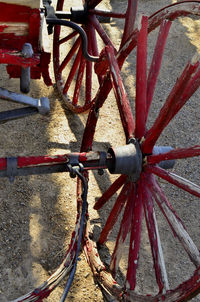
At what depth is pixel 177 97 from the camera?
1.73m

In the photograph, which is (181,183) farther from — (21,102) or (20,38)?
(20,38)

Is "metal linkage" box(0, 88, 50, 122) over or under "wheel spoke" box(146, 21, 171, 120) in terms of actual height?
under

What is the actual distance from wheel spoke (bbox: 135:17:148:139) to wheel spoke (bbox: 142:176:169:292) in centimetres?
28

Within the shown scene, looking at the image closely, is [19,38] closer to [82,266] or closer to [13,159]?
[13,159]

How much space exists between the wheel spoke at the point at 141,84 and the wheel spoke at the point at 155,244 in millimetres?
281

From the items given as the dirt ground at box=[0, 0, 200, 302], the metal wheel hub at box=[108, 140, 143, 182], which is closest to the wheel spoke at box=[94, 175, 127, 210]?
the dirt ground at box=[0, 0, 200, 302]

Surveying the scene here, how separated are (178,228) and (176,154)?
13.4 inches

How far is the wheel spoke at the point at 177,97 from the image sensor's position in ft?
5.39

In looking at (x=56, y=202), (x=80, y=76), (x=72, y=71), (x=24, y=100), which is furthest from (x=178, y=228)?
(x=72, y=71)

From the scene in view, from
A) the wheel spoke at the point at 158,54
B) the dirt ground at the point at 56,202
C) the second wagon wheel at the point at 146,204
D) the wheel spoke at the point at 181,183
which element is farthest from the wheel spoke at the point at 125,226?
the wheel spoke at the point at 158,54

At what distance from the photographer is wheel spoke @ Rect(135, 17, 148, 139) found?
77.9 inches

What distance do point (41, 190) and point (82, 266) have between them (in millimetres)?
656

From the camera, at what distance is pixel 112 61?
220 centimetres

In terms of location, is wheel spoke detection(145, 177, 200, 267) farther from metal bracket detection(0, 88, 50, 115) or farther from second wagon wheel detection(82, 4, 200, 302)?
metal bracket detection(0, 88, 50, 115)
